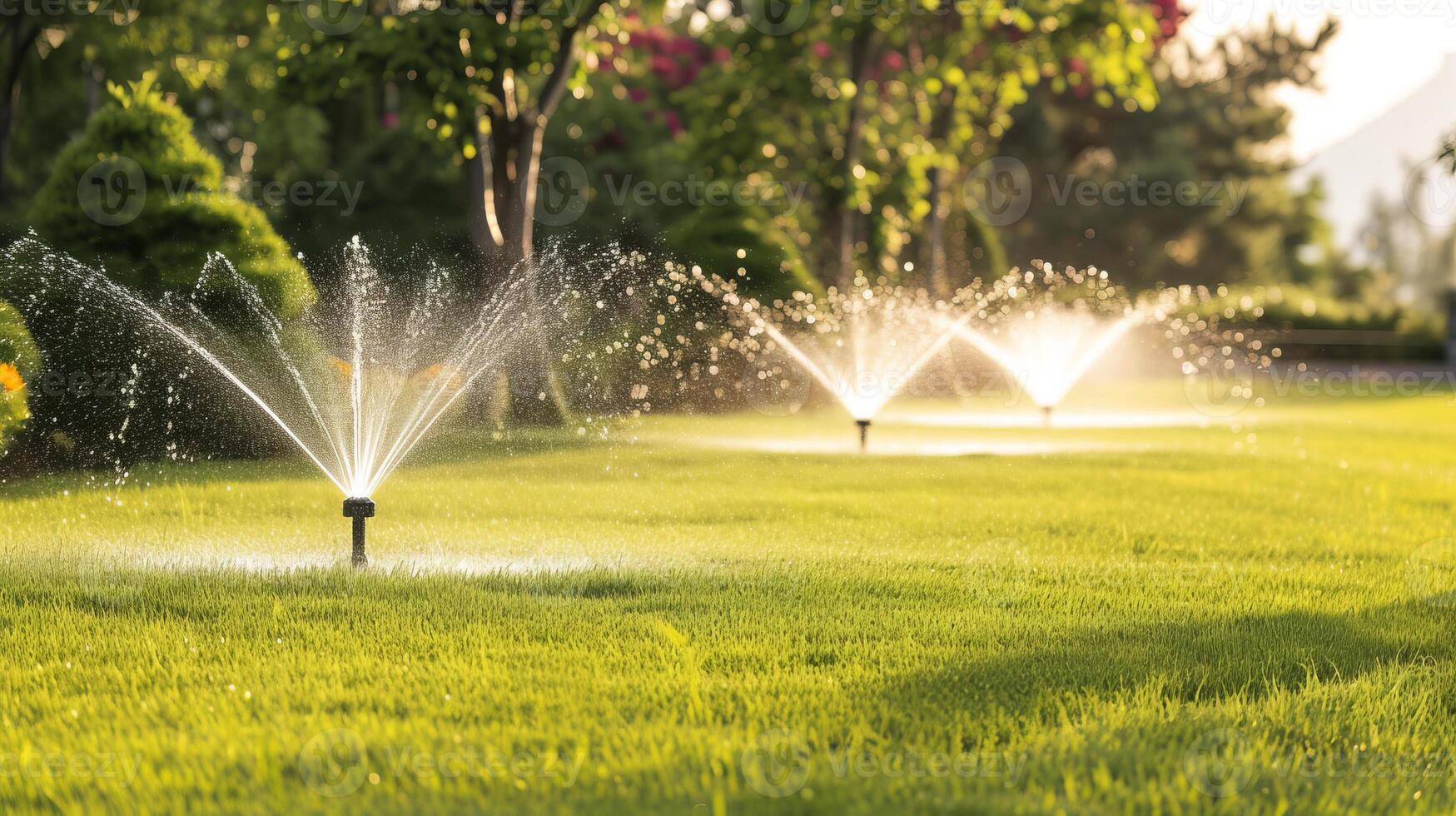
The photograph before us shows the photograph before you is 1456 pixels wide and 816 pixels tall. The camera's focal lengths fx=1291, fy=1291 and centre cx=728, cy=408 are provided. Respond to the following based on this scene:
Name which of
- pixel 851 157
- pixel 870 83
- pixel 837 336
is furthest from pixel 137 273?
pixel 870 83

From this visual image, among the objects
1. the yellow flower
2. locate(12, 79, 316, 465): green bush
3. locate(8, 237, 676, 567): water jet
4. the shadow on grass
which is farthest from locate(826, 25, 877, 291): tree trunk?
the shadow on grass

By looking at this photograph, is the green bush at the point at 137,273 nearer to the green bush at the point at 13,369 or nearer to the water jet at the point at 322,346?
the water jet at the point at 322,346

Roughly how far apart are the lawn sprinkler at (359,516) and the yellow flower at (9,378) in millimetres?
4046

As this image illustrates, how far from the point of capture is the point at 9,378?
9656 mm

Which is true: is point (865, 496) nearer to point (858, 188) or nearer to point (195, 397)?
point (195, 397)

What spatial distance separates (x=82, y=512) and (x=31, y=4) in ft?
54.6

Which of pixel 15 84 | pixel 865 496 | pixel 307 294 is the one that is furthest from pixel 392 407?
pixel 15 84

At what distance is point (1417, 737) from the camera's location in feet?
16.4

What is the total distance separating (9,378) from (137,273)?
274 cm

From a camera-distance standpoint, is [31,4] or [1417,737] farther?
[31,4]

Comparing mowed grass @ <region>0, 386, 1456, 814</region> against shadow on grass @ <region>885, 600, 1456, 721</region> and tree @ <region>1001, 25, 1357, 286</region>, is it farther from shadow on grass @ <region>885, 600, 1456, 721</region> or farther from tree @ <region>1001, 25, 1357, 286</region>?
tree @ <region>1001, 25, 1357, 286</region>

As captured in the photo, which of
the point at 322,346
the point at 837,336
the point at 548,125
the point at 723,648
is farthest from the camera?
the point at 548,125

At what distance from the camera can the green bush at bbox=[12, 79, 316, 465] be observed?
1148cm

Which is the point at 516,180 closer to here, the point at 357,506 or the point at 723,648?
→ the point at 357,506
